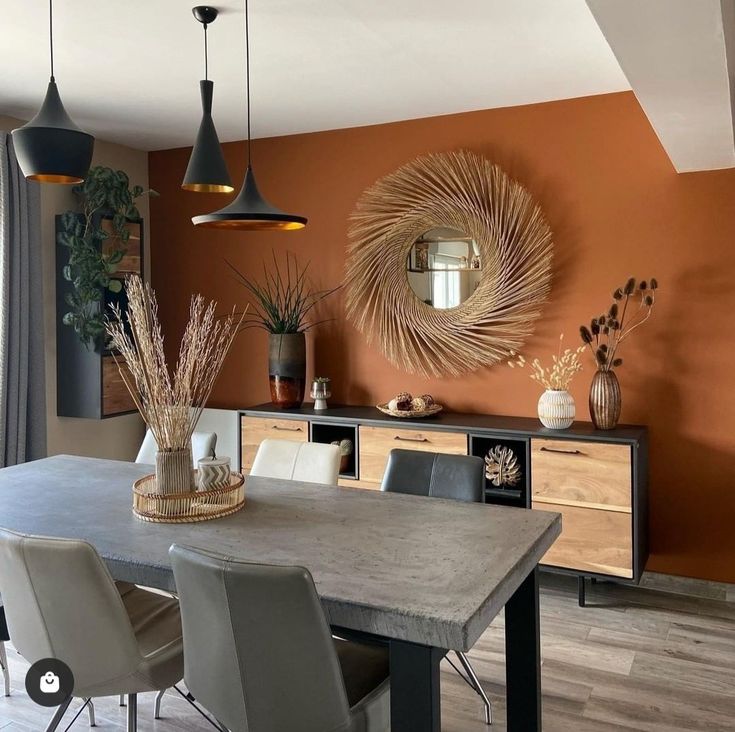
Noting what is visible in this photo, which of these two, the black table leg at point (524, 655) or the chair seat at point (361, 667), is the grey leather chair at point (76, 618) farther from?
the black table leg at point (524, 655)

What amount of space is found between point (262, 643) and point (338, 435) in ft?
8.60

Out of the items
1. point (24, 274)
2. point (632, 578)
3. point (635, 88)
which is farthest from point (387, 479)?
point (24, 274)

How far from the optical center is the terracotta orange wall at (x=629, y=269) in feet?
11.5

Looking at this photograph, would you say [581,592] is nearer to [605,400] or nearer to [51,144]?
[605,400]

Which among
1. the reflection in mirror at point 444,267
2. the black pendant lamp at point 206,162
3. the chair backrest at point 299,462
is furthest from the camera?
the reflection in mirror at point 444,267

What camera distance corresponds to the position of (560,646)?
3066mm

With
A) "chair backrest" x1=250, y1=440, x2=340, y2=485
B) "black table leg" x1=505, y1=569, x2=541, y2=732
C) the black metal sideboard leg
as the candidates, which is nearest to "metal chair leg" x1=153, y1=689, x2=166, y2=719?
"chair backrest" x1=250, y1=440, x2=340, y2=485

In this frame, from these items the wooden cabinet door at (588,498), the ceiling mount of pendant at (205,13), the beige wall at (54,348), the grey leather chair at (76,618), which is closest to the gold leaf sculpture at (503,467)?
the wooden cabinet door at (588,498)

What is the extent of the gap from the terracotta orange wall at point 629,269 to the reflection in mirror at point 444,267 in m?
0.43

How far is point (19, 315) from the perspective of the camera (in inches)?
157

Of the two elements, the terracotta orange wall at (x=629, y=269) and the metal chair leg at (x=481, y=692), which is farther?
the terracotta orange wall at (x=629, y=269)

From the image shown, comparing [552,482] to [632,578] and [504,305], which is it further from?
[504,305]

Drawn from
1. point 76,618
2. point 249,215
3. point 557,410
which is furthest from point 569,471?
point 76,618

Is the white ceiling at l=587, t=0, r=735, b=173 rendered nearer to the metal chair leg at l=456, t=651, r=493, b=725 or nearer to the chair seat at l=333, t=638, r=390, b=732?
the chair seat at l=333, t=638, r=390, b=732
